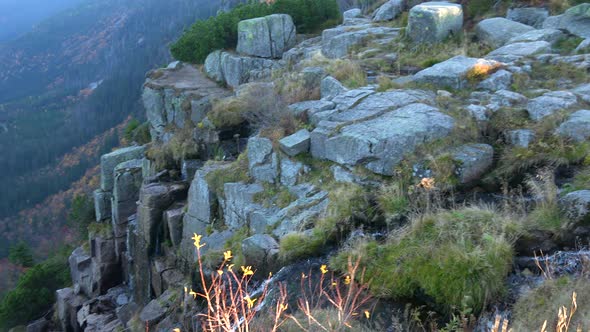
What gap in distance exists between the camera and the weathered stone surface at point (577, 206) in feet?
19.2

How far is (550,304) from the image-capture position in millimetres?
4715

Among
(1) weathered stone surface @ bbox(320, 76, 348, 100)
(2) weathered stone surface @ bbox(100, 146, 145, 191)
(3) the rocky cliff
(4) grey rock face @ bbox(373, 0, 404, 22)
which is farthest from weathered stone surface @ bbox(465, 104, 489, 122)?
(2) weathered stone surface @ bbox(100, 146, 145, 191)

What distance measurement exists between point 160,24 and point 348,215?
121 metres

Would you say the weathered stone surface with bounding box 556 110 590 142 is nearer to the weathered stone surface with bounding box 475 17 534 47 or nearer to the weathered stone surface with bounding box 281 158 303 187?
the weathered stone surface with bounding box 281 158 303 187

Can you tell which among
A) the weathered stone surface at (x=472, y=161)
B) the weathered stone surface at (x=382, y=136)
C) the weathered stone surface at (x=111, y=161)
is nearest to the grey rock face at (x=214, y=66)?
the weathered stone surface at (x=111, y=161)

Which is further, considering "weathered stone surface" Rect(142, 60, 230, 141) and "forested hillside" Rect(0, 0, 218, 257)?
"forested hillside" Rect(0, 0, 218, 257)

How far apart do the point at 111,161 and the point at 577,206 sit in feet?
55.9

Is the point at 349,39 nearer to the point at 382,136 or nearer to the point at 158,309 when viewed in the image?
the point at 382,136

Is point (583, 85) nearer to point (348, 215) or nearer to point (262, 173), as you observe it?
point (348, 215)

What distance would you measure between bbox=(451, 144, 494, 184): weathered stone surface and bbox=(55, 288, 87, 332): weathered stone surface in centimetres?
1380

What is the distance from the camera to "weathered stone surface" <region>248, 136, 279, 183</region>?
31.2 feet

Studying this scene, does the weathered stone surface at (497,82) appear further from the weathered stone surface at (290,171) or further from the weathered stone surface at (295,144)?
the weathered stone surface at (290,171)

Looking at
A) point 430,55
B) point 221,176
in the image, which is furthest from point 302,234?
point 430,55

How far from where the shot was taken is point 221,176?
412 inches
